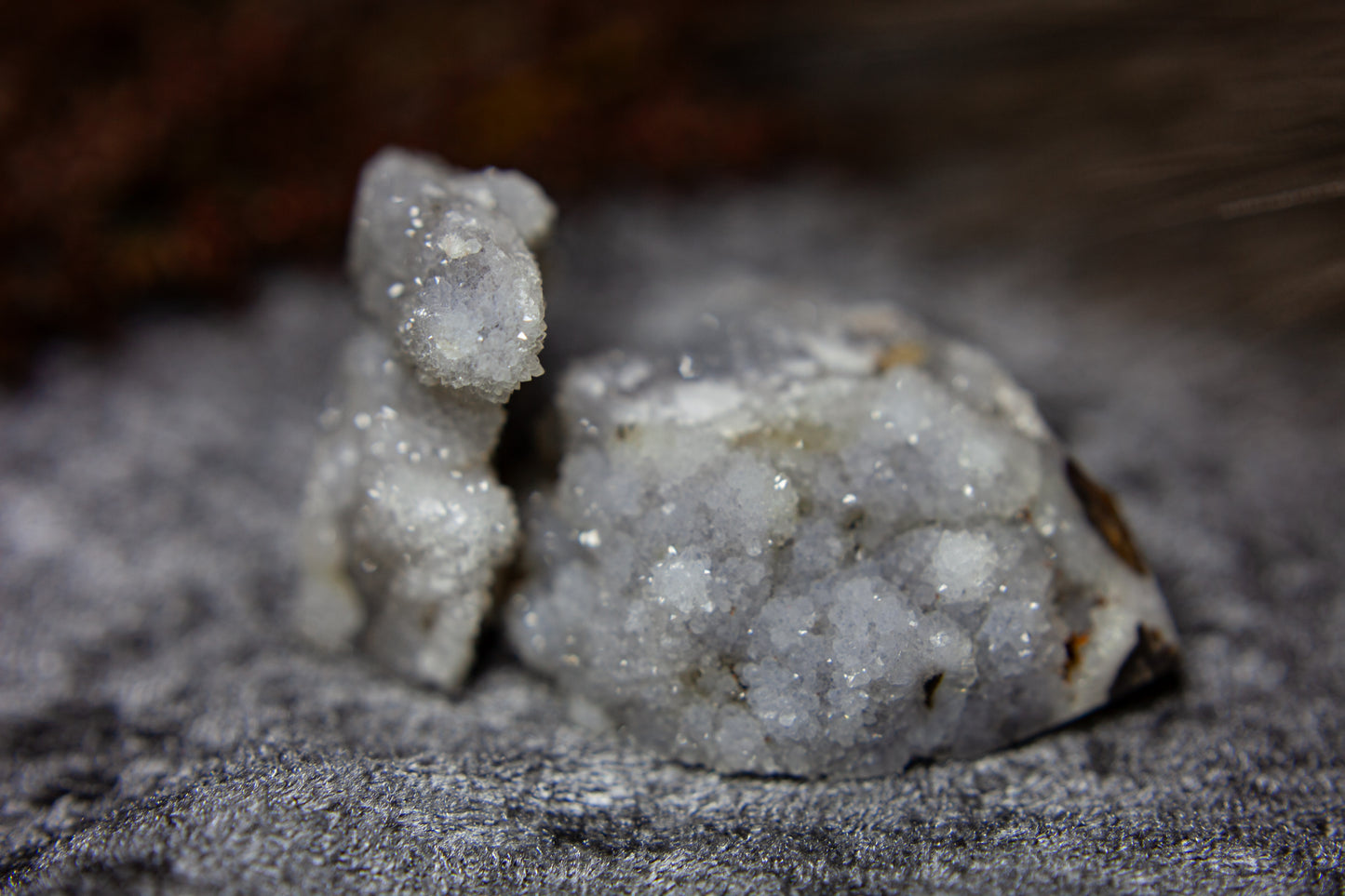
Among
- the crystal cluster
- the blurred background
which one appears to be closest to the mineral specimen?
the crystal cluster

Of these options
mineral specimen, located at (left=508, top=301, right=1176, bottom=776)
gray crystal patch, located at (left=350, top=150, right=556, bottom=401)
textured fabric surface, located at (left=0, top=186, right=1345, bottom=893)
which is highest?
gray crystal patch, located at (left=350, top=150, right=556, bottom=401)

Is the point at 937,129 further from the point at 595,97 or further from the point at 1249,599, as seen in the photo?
the point at 1249,599

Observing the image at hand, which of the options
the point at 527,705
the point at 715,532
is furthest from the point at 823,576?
the point at 527,705

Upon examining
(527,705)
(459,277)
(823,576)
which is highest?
(459,277)

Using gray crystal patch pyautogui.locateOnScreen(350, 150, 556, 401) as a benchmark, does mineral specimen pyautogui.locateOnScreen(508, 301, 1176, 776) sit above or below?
Answer: below

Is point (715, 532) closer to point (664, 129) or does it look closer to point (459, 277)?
point (459, 277)

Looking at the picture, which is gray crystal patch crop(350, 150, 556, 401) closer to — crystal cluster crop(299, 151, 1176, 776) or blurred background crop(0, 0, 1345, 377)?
crystal cluster crop(299, 151, 1176, 776)

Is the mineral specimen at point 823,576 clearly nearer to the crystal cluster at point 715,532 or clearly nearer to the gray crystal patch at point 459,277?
the crystal cluster at point 715,532
